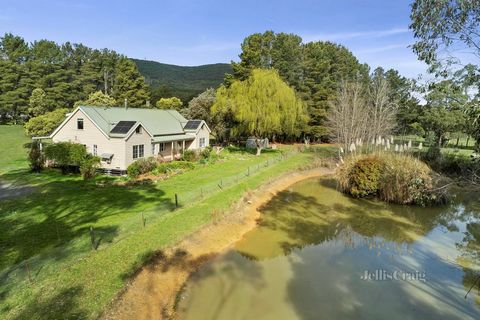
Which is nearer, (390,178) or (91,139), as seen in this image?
(390,178)

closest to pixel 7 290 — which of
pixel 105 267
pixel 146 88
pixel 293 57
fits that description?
pixel 105 267

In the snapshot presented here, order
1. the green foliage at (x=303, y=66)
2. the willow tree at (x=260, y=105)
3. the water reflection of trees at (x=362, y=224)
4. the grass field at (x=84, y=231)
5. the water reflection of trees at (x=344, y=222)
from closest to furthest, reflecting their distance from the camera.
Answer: the grass field at (x=84, y=231), the water reflection of trees at (x=362, y=224), the water reflection of trees at (x=344, y=222), the willow tree at (x=260, y=105), the green foliage at (x=303, y=66)

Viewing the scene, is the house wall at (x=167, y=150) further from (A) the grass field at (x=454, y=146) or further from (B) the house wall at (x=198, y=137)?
(A) the grass field at (x=454, y=146)

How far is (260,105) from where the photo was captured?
120 feet

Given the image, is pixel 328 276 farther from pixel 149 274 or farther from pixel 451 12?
pixel 451 12

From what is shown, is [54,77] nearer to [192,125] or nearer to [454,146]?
[192,125]

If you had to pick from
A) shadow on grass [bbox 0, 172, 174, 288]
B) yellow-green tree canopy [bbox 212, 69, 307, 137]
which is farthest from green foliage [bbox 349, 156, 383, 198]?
yellow-green tree canopy [bbox 212, 69, 307, 137]

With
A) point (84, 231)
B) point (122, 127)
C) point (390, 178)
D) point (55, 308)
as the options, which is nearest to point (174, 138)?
point (122, 127)

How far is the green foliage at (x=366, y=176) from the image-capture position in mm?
22016

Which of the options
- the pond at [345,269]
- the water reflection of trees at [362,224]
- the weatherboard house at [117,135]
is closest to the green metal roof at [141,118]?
the weatherboard house at [117,135]

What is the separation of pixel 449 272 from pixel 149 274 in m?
12.3

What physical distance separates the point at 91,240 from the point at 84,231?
213 cm

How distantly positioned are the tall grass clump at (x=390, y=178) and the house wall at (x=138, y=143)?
17.8 metres

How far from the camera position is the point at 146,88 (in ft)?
231
